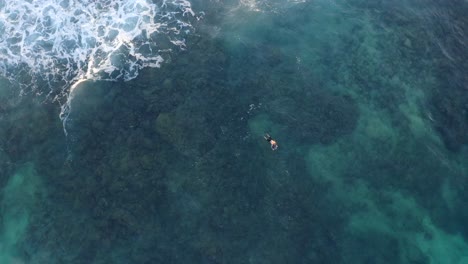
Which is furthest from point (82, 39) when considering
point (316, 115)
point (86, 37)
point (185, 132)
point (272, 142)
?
point (316, 115)

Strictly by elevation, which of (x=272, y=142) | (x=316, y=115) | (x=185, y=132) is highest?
(x=316, y=115)

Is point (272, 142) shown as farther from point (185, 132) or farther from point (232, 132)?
point (185, 132)

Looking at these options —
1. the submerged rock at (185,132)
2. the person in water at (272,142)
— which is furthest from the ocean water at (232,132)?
the person in water at (272,142)

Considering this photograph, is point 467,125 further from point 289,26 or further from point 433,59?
point 289,26

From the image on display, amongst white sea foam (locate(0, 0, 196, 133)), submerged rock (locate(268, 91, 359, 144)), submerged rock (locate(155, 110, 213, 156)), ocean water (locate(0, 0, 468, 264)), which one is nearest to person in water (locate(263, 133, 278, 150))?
→ ocean water (locate(0, 0, 468, 264))

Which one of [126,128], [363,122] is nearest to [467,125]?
[363,122]
